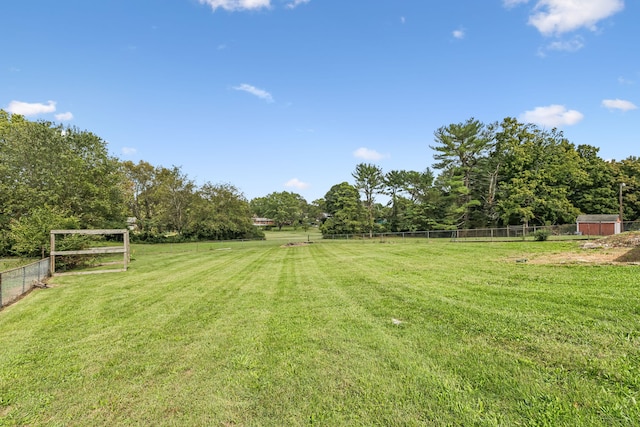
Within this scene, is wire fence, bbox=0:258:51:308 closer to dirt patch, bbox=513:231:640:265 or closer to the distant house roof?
dirt patch, bbox=513:231:640:265

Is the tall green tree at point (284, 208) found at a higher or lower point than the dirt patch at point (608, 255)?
higher

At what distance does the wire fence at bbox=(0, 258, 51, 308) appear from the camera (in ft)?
23.4

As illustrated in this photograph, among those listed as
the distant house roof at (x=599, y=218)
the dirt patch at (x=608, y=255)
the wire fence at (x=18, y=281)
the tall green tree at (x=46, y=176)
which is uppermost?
the tall green tree at (x=46, y=176)

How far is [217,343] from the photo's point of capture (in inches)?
168

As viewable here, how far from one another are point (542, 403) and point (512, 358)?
2.68 feet

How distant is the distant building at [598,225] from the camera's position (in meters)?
32.3

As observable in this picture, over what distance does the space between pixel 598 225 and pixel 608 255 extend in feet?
105

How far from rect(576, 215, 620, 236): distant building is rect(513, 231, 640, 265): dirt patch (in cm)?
2661

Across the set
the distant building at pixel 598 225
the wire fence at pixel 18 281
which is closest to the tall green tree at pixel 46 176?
the wire fence at pixel 18 281

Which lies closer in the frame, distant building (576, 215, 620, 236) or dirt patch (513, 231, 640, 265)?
dirt patch (513, 231, 640, 265)

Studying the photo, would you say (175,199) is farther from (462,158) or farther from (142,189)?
(462,158)

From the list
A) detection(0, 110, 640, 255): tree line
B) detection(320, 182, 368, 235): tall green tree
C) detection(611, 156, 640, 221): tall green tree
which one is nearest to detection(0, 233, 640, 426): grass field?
detection(0, 110, 640, 255): tree line

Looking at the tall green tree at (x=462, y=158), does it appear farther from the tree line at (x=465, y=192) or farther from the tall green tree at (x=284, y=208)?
the tall green tree at (x=284, y=208)

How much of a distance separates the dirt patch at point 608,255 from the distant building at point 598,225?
1048 inches
